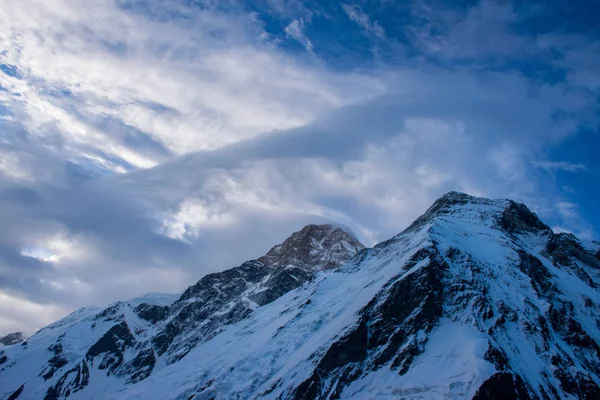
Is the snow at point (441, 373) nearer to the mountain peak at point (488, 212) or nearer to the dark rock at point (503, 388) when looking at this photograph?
the dark rock at point (503, 388)

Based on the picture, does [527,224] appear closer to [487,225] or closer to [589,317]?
[487,225]

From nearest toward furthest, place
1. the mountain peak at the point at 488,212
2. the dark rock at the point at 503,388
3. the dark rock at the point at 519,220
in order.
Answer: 1. the dark rock at the point at 503,388
2. the dark rock at the point at 519,220
3. the mountain peak at the point at 488,212

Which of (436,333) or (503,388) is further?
(436,333)

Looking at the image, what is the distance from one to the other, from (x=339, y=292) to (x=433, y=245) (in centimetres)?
3880

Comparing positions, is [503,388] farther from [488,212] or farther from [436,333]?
[488,212]

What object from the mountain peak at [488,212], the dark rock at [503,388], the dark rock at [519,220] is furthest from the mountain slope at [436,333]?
the mountain peak at [488,212]

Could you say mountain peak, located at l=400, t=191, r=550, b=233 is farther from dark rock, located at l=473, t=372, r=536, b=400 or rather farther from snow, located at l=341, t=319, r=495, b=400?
dark rock, located at l=473, t=372, r=536, b=400

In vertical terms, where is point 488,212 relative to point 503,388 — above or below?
above

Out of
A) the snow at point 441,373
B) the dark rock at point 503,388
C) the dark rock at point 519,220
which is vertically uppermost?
the dark rock at point 519,220

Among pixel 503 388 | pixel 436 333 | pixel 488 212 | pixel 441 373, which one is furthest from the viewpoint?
pixel 488 212

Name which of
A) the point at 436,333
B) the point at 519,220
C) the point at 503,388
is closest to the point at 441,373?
the point at 503,388

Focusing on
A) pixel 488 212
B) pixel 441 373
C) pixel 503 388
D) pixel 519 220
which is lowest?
pixel 503 388

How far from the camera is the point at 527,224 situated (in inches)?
6875

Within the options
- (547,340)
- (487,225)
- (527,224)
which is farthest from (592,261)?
(547,340)
